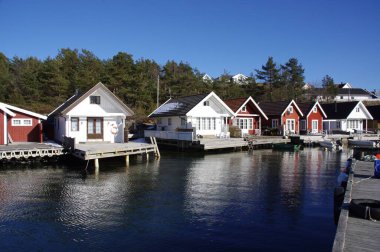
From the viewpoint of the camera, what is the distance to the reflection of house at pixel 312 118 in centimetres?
4934

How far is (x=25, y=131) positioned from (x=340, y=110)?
43936mm

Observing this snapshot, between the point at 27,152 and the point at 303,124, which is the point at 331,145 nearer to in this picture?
the point at 303,124

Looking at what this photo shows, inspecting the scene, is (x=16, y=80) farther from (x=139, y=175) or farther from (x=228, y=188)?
(x=228, y=188)

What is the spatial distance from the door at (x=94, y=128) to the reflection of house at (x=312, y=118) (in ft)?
97.2

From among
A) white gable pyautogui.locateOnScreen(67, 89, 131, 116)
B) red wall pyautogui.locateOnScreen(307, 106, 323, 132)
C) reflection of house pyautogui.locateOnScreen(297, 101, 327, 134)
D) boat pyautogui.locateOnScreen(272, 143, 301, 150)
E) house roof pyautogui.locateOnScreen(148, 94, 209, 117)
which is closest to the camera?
white gable pyautogui.locateOnScreen(67, 89, 131, 116)

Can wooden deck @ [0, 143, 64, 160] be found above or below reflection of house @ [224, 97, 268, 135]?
below

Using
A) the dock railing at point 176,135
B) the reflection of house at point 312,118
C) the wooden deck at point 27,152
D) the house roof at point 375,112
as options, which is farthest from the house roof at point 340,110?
the wooden deck at point 27,152

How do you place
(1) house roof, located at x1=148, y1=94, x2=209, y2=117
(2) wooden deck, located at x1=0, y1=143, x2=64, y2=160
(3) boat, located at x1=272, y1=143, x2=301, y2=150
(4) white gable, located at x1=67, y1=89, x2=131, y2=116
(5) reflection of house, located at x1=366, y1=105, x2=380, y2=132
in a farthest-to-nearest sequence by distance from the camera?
(5) reflection of house, located at x1=366, y1=105, x2=380, y2=132
(3) boat, located at x1=272, y1=143, x2=301, y2=150
(1) house roof, located at x1=148, y1=94, x2=209, y2=117
(4) white gable, located at x1=67, y1=89, x2=131, y2=116
(2) wooden deck, located at x1=0, y1=143, x2=64, y2=160

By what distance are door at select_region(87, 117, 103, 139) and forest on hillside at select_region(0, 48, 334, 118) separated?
1857 cm

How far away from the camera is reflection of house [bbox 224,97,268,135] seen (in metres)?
43.2

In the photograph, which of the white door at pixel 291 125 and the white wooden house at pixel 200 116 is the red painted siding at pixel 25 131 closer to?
the white wooden house at pixel 200 116

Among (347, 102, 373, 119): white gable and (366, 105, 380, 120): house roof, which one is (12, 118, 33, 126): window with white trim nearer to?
(347, 102, 373, 119): white gable

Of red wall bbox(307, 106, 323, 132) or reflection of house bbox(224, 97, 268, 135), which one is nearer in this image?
reflection of house bbox(224, 97, 268, 135)

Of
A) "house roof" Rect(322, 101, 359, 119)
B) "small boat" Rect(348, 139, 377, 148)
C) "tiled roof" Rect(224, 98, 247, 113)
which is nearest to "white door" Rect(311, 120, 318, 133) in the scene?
"house roof" Rect(322, 101, 359, 119)
